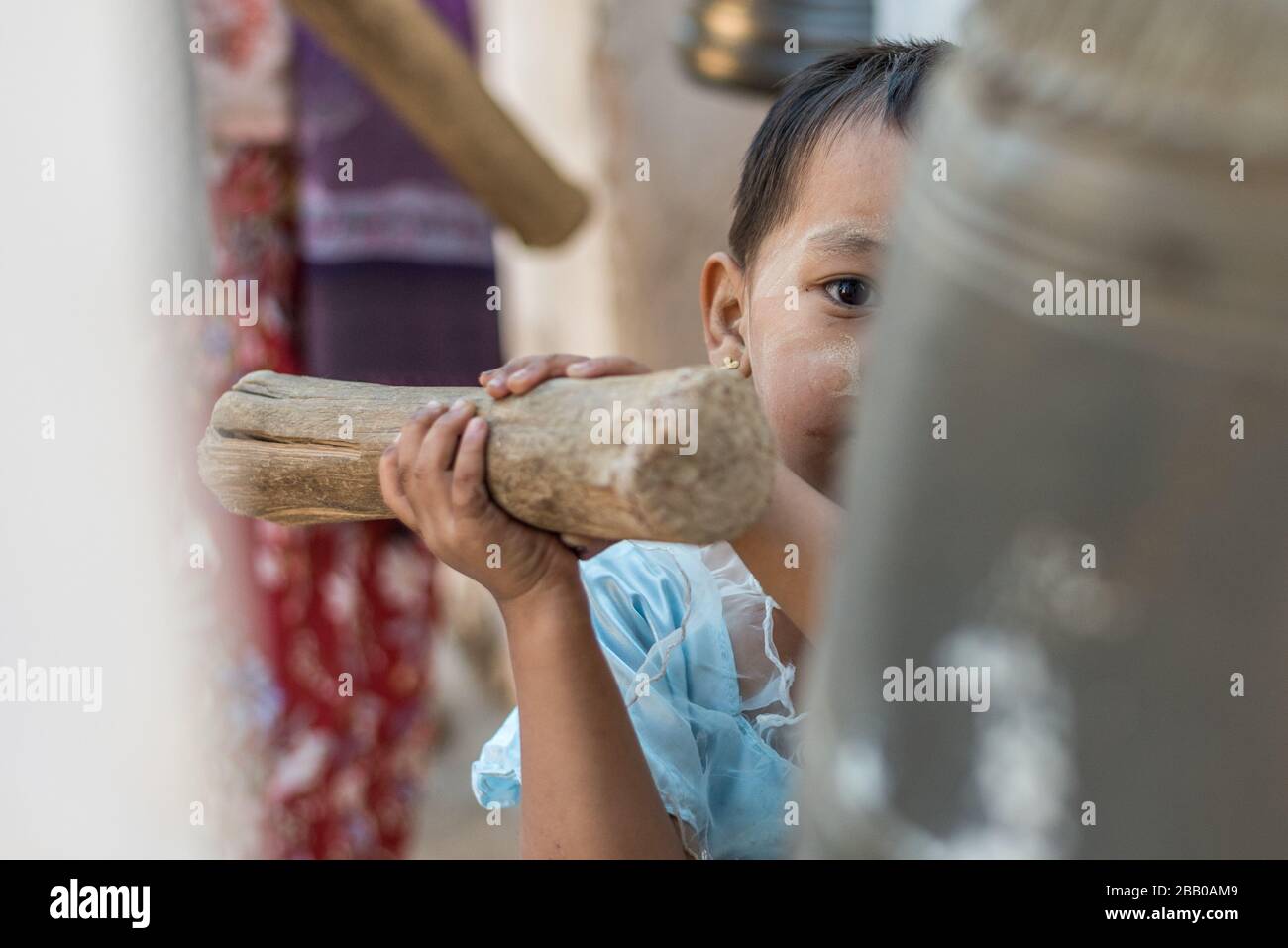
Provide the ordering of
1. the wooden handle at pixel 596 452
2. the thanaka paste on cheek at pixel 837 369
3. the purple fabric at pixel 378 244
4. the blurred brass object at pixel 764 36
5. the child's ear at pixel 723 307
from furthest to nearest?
the purple fabric at pixel 378 244
the blurred brass object at pixel 764 36
the child's ear at pixel 723 307
the thanaka paste on cheek at pixel 837 369
the wooden handle at pixel 596 452

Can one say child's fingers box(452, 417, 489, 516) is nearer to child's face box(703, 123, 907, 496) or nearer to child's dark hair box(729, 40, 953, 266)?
child's face box(703, 123, 907, 496)

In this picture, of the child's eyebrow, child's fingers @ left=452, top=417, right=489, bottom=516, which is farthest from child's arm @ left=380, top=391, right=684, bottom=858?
the child's eyebrow

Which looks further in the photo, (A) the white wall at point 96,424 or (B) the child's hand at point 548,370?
(A) the white wall at point 96,424

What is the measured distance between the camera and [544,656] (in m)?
0.98

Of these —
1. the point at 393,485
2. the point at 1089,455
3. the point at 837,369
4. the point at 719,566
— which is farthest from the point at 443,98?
the point at 1089,455

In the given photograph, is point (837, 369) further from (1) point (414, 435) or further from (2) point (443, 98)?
(2) point (443, 98)

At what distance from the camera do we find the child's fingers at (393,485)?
93cm

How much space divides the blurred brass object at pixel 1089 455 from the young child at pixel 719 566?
41 centimetres

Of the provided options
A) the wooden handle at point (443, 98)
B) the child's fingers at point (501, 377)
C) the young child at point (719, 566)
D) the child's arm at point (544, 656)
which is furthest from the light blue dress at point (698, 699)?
the wooden handle at point (443, 98)

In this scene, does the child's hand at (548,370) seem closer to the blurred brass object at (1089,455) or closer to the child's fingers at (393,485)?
the child's fingers at (393,485)

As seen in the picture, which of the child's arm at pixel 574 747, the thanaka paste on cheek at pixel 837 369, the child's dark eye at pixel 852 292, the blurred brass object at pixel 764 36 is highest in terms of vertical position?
the blurred brass object at pixel 764 36

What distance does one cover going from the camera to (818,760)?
56 centimetres

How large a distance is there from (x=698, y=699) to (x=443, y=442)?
466mm

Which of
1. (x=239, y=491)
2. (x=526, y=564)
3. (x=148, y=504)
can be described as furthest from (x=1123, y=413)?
(x=148, y=504)
